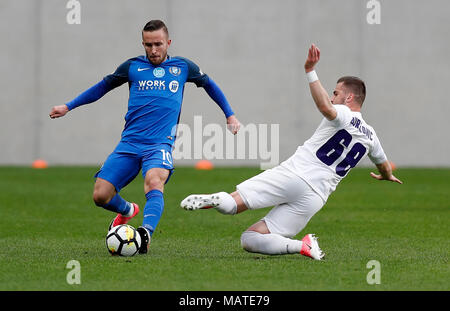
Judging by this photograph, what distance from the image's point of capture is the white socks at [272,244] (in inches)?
239

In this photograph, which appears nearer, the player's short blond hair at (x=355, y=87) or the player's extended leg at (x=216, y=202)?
the player's extended leg at (x=216, y=202)

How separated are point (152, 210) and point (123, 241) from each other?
46 cm

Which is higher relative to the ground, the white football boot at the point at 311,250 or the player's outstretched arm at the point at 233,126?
the player's outstretched arm at the point at 233,126

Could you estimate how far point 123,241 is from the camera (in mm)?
6137

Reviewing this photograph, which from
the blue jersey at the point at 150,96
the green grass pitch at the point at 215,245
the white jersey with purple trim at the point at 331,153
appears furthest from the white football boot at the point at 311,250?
the blue jersey at the point at 150,96

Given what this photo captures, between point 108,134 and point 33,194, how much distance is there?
790 centimetres

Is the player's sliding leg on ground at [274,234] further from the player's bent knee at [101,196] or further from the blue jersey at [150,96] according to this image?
Answer: the player's bent knee at [101,196]

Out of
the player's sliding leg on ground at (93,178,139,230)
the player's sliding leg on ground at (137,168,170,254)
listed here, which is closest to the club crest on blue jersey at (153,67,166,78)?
the player's sliding leg on ground at (137,168,170,254)

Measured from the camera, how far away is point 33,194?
41.1ft

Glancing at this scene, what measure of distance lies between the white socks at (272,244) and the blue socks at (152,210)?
0.81m

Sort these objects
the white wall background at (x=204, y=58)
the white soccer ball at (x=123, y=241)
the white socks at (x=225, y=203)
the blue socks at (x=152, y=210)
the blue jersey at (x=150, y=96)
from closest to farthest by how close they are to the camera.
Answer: the white socks at (x=225, y=203) < the white soccer ball at (x=123, y=241) < the blue socks at (x=152, y=210) < the blue jersey at (x=150, y=96) < the white wall background at (x=204, y=58)

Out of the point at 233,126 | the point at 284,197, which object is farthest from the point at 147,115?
the point at 284,197

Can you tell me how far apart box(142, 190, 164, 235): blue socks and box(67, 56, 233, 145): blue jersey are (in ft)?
1.68
